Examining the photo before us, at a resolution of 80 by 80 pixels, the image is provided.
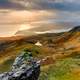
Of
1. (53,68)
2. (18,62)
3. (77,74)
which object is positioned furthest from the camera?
(53,68)

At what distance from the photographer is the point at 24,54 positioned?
46594mm

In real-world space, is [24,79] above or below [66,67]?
above

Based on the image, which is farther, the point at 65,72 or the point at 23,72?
the point at 65,72

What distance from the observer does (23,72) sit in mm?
41406

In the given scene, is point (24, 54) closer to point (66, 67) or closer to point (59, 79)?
point (59, 79)

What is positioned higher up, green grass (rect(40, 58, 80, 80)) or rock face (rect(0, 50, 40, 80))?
rock face (rect(0, 50, 40, 80))

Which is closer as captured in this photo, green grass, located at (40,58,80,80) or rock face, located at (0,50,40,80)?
rock face, located at (0,50,40,80)

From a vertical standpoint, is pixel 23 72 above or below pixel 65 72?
above

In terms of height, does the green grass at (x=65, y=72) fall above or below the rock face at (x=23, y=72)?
below

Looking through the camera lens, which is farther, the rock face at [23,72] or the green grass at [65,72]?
the green grass at [65,72]

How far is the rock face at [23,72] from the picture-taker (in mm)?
41219

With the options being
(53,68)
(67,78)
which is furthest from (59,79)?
(53,68)

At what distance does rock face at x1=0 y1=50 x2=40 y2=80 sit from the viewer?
135 ft

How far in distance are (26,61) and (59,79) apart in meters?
93.9
